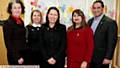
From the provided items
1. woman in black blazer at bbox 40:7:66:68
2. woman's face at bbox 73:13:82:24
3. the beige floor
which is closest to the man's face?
woman's face at bbox 73:13:82:24

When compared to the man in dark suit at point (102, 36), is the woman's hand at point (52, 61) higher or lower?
lower

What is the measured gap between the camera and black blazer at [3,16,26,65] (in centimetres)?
282

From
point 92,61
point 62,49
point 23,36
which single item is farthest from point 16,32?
point 92,61

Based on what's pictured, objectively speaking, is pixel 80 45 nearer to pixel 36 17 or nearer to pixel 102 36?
pixel 102 36

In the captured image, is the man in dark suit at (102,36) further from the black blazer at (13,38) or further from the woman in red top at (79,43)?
the black blazer at (13,38)

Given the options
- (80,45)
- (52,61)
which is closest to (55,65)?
(52,61)

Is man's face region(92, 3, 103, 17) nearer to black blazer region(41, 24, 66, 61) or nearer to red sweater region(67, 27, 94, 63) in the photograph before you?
red sweater region(67, 27, 94, 63)

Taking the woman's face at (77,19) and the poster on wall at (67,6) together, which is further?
the poster on wall at (67,6)

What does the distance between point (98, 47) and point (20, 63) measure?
3.25 feet

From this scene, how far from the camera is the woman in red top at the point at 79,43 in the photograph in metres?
2.85

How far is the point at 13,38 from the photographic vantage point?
Answer: 2.82m

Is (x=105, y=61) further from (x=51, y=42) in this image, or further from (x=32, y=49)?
(x=32, y=49)

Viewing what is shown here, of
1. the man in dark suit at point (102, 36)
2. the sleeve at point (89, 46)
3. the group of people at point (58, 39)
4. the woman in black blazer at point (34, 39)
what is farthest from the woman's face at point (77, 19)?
the woman in black blazer at point (34, 39)

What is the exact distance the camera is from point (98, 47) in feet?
9.94
